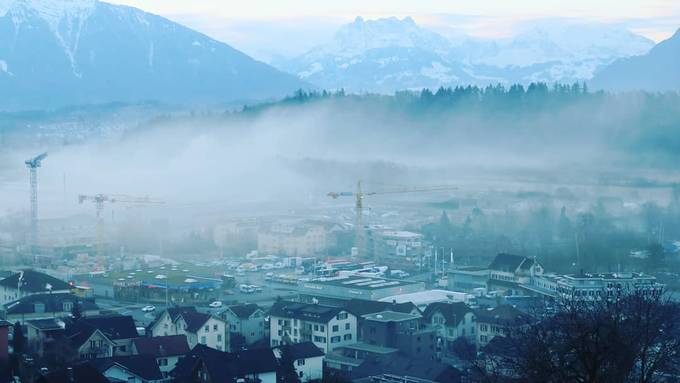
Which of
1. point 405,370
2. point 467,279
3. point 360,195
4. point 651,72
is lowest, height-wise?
point 405,370

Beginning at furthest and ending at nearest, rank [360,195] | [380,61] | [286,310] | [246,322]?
[380,61], [360,195], [246,322], [286,310]

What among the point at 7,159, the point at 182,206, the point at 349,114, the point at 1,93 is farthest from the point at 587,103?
the point at 1,93

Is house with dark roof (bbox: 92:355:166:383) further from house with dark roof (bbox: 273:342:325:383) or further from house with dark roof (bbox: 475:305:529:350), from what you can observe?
house with dark roof (bbox: 475:305:529:350)

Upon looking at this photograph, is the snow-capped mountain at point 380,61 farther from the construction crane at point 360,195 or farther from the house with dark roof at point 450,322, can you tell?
the house with dark roof at point 450,322

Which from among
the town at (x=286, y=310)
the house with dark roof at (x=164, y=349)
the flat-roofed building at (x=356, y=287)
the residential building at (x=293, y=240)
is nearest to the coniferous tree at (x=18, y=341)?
the town at (x=286, y=310)

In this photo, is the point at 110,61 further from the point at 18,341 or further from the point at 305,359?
the point at 305,359

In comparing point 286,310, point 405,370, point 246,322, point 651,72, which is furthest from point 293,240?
point 651,72

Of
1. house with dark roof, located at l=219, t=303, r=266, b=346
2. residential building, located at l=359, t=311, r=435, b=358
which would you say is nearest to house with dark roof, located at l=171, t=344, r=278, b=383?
residential building, located at l=359, t=311, r=435, b=358
